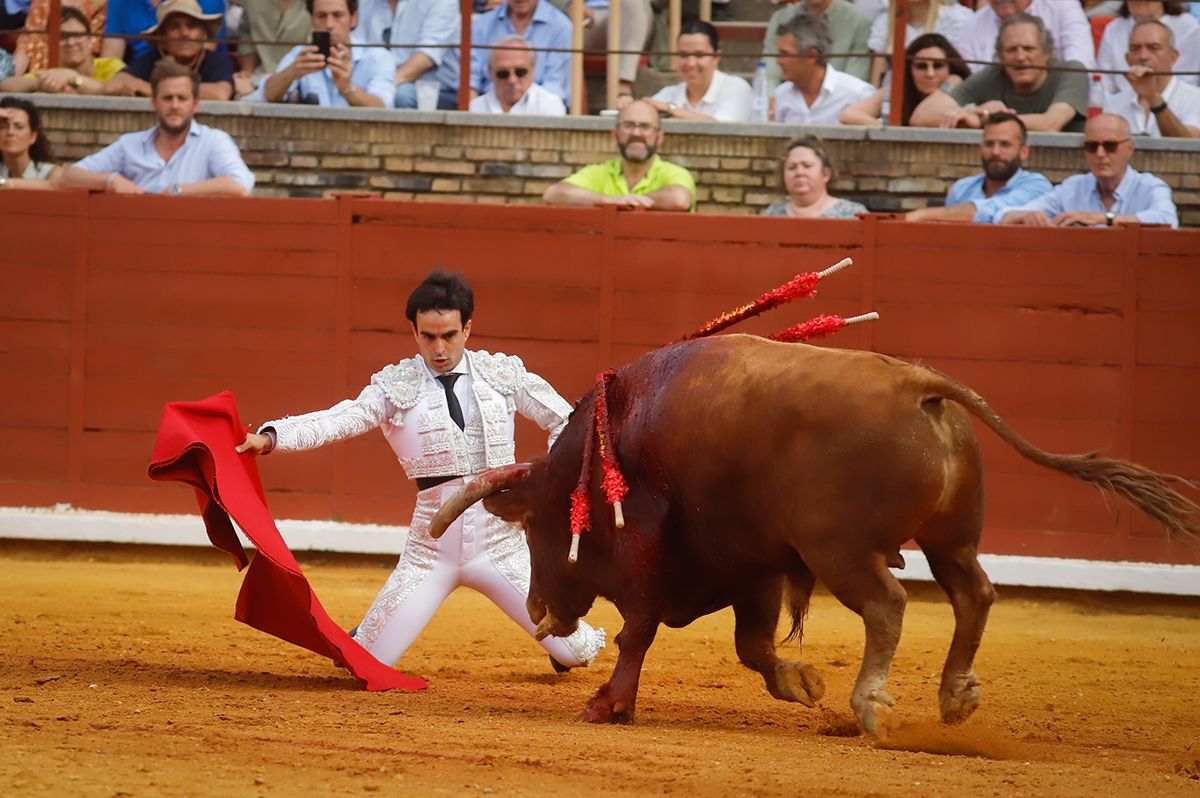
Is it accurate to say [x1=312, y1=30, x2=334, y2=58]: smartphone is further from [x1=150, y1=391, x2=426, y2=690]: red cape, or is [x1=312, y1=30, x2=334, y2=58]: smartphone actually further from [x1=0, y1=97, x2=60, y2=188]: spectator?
[x1=150, y1=391, x2=426, y2=690]: red cape

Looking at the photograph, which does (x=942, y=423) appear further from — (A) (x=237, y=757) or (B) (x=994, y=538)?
(B) (x=994, y=538)

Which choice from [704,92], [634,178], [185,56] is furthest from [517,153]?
[185,56]

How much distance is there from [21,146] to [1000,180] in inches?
201

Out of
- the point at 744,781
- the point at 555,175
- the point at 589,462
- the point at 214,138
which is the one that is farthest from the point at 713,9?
the point at 744,781

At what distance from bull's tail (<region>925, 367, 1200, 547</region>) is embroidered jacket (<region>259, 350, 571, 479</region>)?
1.51m

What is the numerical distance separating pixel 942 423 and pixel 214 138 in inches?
223

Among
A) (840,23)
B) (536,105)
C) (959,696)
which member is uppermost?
(840,23)

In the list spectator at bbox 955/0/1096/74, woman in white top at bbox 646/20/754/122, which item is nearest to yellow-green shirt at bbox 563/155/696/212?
woman in white top at bbox 646/20/754/122

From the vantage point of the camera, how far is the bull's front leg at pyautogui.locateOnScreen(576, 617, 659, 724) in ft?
15.3

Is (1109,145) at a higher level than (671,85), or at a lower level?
lower

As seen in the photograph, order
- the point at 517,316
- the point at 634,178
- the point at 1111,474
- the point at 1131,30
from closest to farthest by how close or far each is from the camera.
Result: the point at 1111,474
the point at 517,316
the point at 634,178
the point at 1131,30

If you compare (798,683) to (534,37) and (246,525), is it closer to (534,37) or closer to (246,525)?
(246,525)

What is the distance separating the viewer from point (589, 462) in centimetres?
479

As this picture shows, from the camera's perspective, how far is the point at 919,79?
9.10 meters
